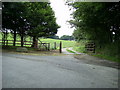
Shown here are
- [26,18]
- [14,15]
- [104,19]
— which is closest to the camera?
[104,19]

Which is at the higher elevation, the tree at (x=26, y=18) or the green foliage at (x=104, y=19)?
the tree at (x=26, y=18)

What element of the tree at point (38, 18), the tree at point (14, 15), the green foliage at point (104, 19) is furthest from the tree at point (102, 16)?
the tree at point (14, 15)

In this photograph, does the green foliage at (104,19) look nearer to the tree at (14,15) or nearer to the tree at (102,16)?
the tree at (102,16)

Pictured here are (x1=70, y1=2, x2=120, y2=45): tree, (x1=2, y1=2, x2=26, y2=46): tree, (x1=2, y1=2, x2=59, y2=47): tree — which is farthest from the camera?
(x1=2, y1=2, x2=59, y2=47): tree

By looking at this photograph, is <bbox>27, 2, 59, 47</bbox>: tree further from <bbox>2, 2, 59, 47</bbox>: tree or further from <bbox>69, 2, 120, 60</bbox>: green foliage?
<bbox>69, 2, 120, 60</bbox>: green foliage

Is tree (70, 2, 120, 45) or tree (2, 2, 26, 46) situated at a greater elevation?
tree (2, 2, 26, 46)

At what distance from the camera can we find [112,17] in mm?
5516

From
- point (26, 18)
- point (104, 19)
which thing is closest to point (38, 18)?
point (26, 18)

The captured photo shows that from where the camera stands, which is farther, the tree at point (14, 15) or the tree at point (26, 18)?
the tree at point (26, 18)

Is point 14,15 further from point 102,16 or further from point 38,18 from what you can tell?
point 102,16

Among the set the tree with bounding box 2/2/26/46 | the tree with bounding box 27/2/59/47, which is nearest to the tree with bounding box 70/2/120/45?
the tree with bounding box 27/2/59/47

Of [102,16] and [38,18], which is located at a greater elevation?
[38,18]

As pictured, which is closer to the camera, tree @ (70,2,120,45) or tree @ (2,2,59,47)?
tree @ (70,2,120,45)

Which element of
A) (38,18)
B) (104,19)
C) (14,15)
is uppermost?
(38,18)
